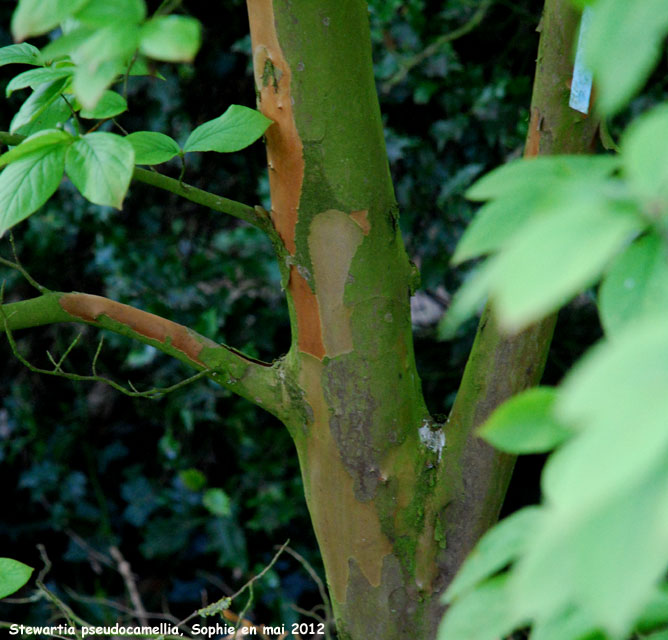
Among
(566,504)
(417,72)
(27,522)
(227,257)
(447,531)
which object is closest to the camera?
(566,504)

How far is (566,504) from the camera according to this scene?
0.15 meters

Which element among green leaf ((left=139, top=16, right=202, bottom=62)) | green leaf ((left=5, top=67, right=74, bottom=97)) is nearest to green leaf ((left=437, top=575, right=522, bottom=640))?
green leaf ((left=139, top=16, right=202, bottom=62))

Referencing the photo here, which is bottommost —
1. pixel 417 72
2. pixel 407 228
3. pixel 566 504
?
pixel 566 504

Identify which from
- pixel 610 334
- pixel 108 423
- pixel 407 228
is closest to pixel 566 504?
pixel 610 334

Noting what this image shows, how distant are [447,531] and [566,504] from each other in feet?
2.13

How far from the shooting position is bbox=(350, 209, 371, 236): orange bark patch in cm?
68

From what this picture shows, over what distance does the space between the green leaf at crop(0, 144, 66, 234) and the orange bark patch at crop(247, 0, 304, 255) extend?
27 centimetres

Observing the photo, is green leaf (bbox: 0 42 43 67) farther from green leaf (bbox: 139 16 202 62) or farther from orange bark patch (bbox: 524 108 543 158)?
orange bark patch (bbox: 524 108 543 158)

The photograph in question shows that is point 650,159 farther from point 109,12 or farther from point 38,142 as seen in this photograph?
point 38,142

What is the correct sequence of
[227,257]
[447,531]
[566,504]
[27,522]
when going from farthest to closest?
[27,522] → [227,257] → [447,531] → [566,504]

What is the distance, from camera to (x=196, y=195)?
0.69 metres

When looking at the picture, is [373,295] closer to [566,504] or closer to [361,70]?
[361,70]

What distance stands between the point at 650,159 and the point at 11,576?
0.58m

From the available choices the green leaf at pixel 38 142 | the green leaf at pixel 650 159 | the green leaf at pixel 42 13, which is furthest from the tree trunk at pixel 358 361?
the green leaf at pixel 650 159
